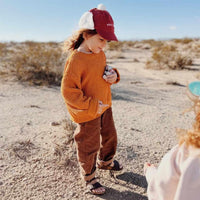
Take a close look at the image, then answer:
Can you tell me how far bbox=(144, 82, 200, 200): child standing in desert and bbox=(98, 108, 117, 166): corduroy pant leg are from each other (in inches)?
34.8

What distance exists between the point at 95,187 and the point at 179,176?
102 centimetres

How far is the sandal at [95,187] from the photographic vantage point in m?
2.06

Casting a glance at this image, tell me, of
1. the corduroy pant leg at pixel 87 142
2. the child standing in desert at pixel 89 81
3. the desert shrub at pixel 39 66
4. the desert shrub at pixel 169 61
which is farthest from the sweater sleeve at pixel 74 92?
the desert shrub at pixel 169 61

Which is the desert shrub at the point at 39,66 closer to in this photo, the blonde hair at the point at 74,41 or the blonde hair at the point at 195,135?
the blonde hair at the point at 74,41

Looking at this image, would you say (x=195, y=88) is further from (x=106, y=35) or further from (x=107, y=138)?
(x=107, y=138)

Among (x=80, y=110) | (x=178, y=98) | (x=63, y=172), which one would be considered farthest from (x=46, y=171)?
(x=178, y=98)

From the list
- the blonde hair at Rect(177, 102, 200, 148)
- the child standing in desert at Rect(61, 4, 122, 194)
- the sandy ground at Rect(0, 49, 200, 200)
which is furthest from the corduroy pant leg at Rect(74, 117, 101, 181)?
the blonde hair at Rect(177, 102, 200, 148)

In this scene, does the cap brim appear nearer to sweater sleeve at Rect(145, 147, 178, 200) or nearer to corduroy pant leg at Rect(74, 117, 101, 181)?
corduroy pant leg at Rect(74, 117, 101, 181)

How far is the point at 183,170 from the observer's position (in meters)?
1.15

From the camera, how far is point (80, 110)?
183 centimetres

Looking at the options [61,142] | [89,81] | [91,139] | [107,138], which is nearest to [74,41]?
[89,81]

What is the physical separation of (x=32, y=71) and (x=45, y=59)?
1.53 feet

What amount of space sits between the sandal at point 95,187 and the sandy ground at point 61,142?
0.15 feet

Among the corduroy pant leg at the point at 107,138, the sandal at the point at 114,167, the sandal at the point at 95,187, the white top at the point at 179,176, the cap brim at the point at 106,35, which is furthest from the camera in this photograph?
the sandal at the point at 114,167
